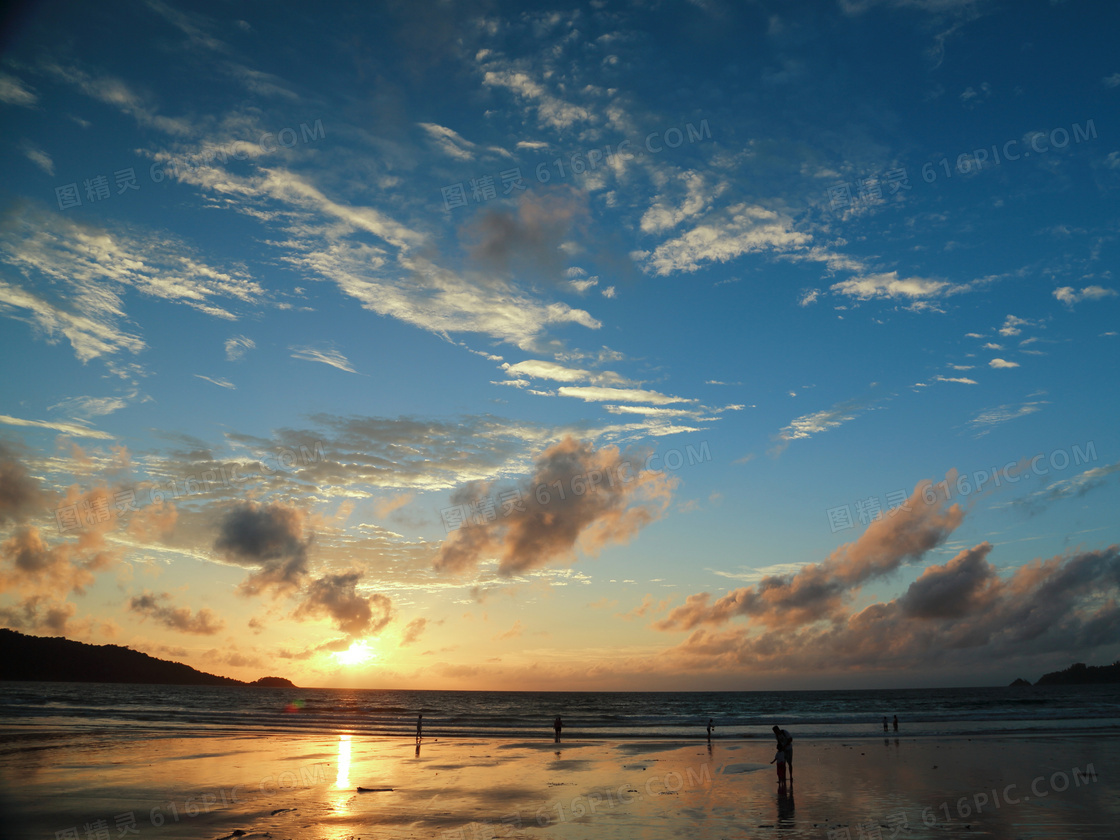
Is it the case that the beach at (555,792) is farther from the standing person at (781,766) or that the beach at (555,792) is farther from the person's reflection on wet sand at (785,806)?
the standing person at (781,766)

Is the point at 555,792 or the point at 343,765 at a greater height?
the point at 555,792

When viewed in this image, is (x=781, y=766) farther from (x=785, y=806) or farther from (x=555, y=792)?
(x=555, y=792)

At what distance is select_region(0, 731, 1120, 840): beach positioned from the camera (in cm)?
1728

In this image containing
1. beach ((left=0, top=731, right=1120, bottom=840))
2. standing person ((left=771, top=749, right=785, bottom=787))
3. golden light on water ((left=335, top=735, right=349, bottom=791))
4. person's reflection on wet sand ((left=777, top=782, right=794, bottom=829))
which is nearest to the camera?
beach ((left=0, top=731, right=1120, bottom=840))

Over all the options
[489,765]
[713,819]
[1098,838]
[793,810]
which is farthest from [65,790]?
[1098,838]

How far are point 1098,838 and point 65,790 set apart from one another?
109ft

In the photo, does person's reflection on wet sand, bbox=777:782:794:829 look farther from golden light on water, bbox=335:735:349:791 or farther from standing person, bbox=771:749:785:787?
golden light on water, bbox=335:735:349:791

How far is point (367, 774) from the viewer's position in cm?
2762

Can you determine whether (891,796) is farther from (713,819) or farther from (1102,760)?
(1102,760)

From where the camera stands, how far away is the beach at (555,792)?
680 inches

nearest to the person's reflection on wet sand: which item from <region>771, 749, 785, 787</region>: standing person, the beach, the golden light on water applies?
the beach

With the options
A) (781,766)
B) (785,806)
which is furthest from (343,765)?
(785,806)

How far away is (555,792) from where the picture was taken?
23.3 meters

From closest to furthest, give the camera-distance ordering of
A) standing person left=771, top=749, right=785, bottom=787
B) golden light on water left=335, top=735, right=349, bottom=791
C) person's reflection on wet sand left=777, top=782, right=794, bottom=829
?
person's reflection on wet sand left=777, top=782, right=794, bottom=829 → standing person left=771, top=749, right=785, bottom=787 → golden light on water left=335, top=735, right=349, bottom=791
